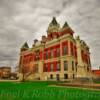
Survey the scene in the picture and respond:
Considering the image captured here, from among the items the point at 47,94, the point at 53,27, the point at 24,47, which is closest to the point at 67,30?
the point at 53,27

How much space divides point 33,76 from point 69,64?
16.2 metres

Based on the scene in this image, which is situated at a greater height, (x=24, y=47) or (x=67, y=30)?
(x=67, y=30)

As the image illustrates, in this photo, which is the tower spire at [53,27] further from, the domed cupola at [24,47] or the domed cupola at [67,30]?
the domed cupola at [24,47]

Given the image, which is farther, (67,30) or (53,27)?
(53,27)

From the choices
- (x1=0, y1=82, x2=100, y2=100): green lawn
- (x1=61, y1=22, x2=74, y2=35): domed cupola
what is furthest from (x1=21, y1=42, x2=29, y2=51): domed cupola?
(x1=0, y1=82, x2=100, y2=100): green lawn

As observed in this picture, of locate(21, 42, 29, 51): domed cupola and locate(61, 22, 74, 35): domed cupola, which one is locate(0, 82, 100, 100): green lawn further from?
locate(21, 42, 29, 51): domed cupola

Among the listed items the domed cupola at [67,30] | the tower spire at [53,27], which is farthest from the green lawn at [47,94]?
the tower spire at [53,27]

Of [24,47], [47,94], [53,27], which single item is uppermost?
[53,27]

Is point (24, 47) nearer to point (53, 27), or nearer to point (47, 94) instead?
point (53, 27)

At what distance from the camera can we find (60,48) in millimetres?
39031

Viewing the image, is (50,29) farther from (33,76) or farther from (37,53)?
(33,76)

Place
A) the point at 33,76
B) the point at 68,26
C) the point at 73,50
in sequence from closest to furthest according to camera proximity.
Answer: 1. the point at 73,50
2. the point at 68,26
3. the point at 33,76

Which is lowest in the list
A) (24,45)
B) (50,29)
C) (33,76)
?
(33,76)

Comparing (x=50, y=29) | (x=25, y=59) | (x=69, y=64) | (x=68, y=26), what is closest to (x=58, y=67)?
(x=69, y=64)
